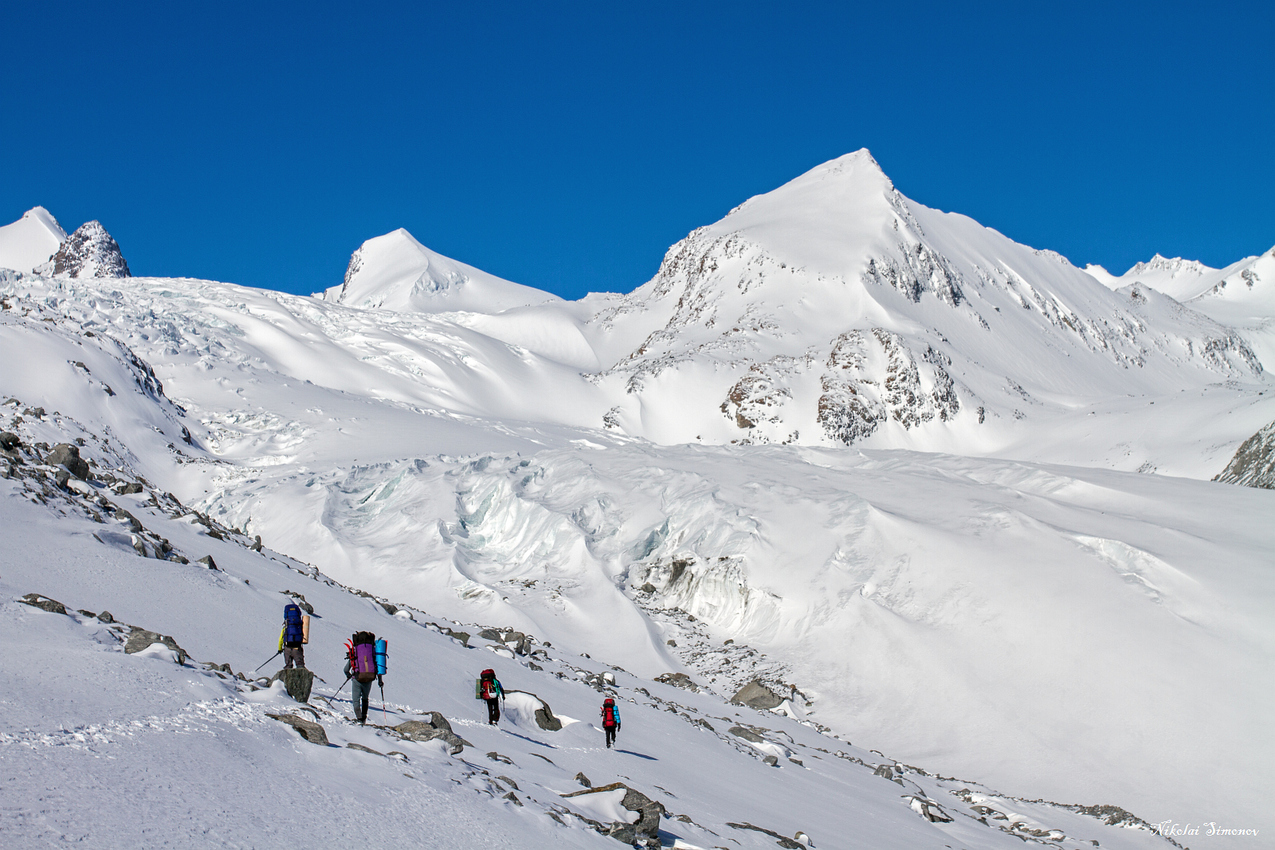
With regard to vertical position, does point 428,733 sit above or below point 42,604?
below

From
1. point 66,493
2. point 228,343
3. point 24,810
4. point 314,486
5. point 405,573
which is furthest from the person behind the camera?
point 228,343

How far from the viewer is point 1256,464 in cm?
4631

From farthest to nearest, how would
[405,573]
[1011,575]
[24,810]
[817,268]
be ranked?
[817,268], [405,573], [1011,575], [24,810]

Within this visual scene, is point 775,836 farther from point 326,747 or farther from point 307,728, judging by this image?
point 307,728

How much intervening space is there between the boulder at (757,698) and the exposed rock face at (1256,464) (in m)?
Answer: 30.3

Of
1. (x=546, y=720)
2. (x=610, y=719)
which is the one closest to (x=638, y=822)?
(x=610, y=719)

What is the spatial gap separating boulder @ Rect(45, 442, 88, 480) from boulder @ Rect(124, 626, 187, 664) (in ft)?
46.1

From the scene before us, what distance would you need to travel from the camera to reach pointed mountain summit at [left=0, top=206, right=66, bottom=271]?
179788 millimetres

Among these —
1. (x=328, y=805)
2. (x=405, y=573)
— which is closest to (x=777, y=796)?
(x=328, y=805)

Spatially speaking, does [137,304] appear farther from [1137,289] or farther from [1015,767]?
[1137,289]

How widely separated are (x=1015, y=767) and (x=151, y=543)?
72.7ft

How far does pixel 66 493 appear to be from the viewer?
727 inches

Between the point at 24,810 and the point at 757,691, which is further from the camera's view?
the point at 757,691

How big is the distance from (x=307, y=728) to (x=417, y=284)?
147 m
